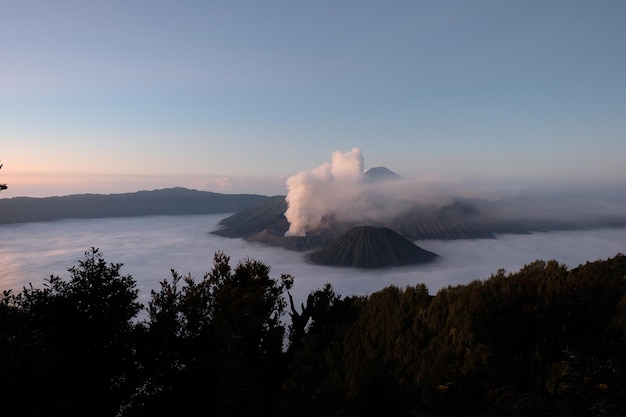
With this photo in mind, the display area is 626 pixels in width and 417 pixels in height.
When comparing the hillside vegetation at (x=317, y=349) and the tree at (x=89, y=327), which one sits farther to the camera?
the tree at (x=89, y=327)

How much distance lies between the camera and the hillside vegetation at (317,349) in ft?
37.9

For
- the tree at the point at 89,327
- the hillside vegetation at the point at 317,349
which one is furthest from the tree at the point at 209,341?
the tree at the point at 89,327

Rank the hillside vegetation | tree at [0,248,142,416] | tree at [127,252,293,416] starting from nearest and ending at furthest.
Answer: the hillside vegetation, tree at [0,248,142,416], tree at [127,252,293,416]

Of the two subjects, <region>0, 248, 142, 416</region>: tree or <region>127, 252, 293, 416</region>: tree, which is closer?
<region>0, 248, 142, 416</region>: tree

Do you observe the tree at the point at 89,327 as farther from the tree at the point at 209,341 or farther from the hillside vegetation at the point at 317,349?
the tree at the point at 209,341

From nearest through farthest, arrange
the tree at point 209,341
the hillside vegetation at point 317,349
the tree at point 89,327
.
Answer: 1. the hillside vegetation at point 317,349
2. the tree at point 89,327
3. the tree at point 209,341

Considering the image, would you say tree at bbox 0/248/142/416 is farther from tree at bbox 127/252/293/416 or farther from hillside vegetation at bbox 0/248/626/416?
tree at bbox 127/252/293/416

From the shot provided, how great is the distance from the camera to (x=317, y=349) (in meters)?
19.2

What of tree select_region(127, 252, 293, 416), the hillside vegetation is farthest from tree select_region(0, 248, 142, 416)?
tree select_region(127, 252, 293, 416)

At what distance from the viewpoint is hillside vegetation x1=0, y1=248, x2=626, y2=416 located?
11.6m

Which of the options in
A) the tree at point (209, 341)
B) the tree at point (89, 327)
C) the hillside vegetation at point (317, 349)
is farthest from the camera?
the tree at point (209, 341)

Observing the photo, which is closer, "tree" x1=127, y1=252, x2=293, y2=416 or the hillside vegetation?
the hillside vegetation

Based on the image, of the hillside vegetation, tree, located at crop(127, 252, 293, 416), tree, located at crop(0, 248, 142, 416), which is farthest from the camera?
tree, located at crop(127, 252, 293, 416)

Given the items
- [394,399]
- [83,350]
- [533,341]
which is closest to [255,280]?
[83,350]
